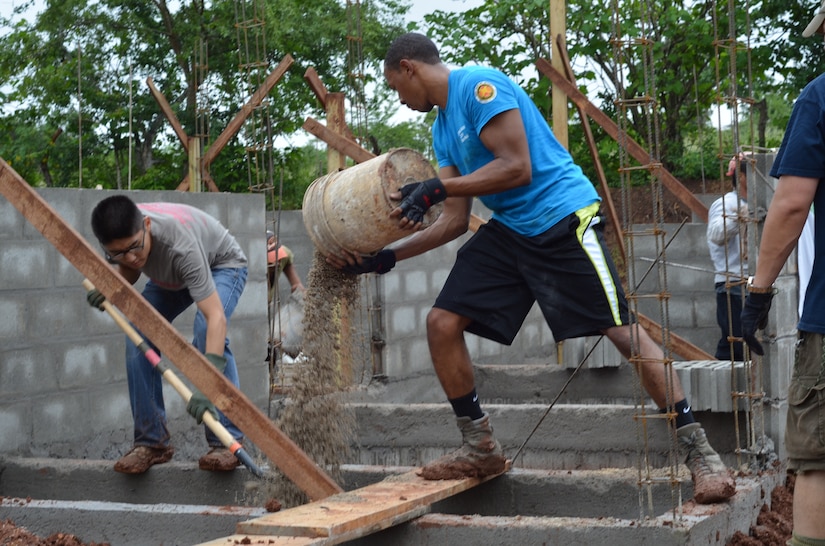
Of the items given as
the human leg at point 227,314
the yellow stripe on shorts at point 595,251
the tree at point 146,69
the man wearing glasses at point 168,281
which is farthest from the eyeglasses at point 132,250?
the tree at point 146,69

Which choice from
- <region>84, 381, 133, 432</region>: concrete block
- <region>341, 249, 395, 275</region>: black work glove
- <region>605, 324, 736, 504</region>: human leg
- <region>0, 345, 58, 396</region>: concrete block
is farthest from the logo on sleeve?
<region>84, 381, 133, 432</region>: concrete block

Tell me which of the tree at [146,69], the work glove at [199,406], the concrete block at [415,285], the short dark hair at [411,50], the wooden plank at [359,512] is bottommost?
the wooden plank at [359,512]

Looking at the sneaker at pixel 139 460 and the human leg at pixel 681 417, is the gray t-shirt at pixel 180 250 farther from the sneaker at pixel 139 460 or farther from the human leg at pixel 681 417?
the human leg at pixel 681 417

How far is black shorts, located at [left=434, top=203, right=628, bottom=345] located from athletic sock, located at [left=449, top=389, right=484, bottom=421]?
25 centimetres

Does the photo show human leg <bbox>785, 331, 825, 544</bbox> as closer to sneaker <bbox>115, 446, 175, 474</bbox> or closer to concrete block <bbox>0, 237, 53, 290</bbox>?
sneaker <bbox>115, 446, 175, 474</bbox>

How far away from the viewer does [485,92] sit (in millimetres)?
3623

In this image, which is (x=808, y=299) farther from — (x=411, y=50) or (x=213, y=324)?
(x=213, y=324)

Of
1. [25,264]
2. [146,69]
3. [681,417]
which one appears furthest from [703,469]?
[146,69]

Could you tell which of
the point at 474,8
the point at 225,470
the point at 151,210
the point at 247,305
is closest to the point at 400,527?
the point at 225,470

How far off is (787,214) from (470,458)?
166cm

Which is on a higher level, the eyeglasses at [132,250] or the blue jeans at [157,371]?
the eyeglasses at [132,250]

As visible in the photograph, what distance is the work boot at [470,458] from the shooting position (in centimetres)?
386

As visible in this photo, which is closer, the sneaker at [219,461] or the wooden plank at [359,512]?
the wooden plank at [359,512]

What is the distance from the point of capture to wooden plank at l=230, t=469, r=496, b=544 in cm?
304
